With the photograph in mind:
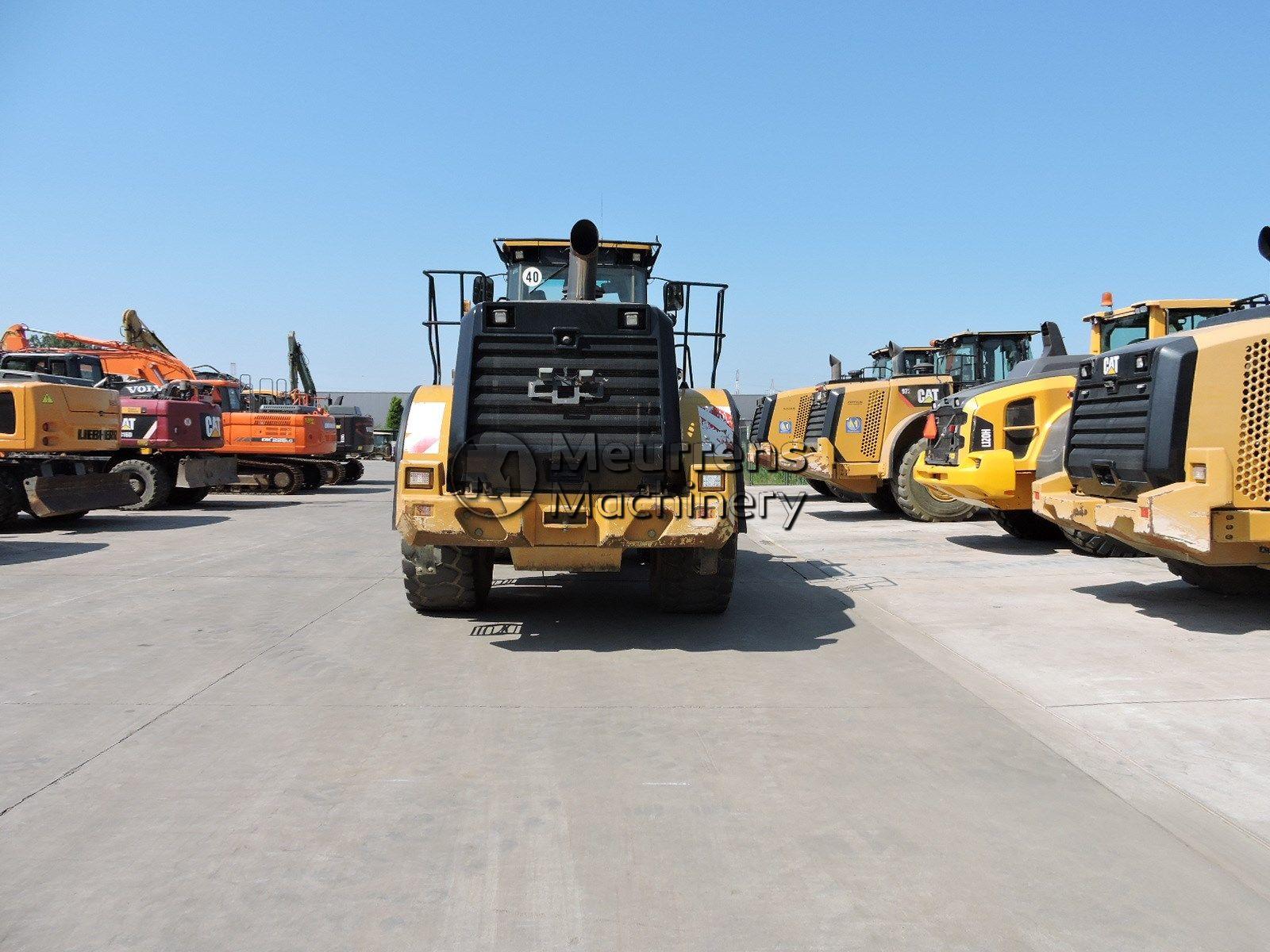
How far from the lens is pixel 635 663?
620cm

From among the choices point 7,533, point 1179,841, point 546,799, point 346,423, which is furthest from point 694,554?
point 346,423

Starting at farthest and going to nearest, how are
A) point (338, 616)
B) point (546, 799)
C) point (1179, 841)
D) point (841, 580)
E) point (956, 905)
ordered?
point (841, 580)
point (338, 616)
point (546, 799)
point (1179, 841)
point (956, 905)

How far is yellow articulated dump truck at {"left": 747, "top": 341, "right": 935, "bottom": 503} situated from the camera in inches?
646

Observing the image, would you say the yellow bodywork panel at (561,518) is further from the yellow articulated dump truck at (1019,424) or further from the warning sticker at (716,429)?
the yellow articulated dump truck at (1019,424)

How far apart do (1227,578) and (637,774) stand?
233 inches

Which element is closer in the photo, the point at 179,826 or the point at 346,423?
the point at 179,826

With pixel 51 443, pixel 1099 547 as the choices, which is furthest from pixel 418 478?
pixel 51 443

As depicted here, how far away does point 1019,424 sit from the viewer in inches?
410

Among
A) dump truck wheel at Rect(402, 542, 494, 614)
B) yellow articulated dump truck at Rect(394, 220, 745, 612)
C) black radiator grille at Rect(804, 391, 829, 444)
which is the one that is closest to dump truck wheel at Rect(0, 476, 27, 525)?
dump truck wheel at Rect(402, 542, 494, 614)

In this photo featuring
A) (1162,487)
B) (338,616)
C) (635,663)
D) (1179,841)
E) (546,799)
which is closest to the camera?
(1179,841)

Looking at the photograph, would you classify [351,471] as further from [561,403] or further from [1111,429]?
[1111,429]

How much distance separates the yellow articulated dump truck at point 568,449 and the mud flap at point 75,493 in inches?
374

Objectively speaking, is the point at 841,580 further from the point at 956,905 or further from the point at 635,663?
the point at 956,905

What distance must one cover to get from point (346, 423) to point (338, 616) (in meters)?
22.4
